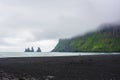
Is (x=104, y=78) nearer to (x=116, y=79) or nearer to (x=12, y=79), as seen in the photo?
(x=116, y=79)

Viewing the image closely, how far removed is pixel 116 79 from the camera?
30.1m

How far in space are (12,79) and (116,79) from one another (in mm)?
11951

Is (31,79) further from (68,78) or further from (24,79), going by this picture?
(68,78)

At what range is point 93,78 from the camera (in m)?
31.7

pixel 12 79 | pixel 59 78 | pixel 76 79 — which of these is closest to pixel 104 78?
pixel 76 79

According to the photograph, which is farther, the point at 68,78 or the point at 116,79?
the point at 68,78

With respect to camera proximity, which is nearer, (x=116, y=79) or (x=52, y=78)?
(x=116, y=79)

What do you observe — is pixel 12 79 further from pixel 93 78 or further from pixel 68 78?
pixel 93 78

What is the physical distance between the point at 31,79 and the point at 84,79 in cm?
617

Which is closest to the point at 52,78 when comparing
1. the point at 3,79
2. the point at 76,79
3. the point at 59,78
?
the point at 59,78

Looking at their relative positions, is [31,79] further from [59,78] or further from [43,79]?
[59,78]

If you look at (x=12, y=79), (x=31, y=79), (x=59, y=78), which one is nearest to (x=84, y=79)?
(x=59, y=78)

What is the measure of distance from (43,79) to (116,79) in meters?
8.48

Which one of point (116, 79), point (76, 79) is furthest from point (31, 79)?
point (116, 79)
